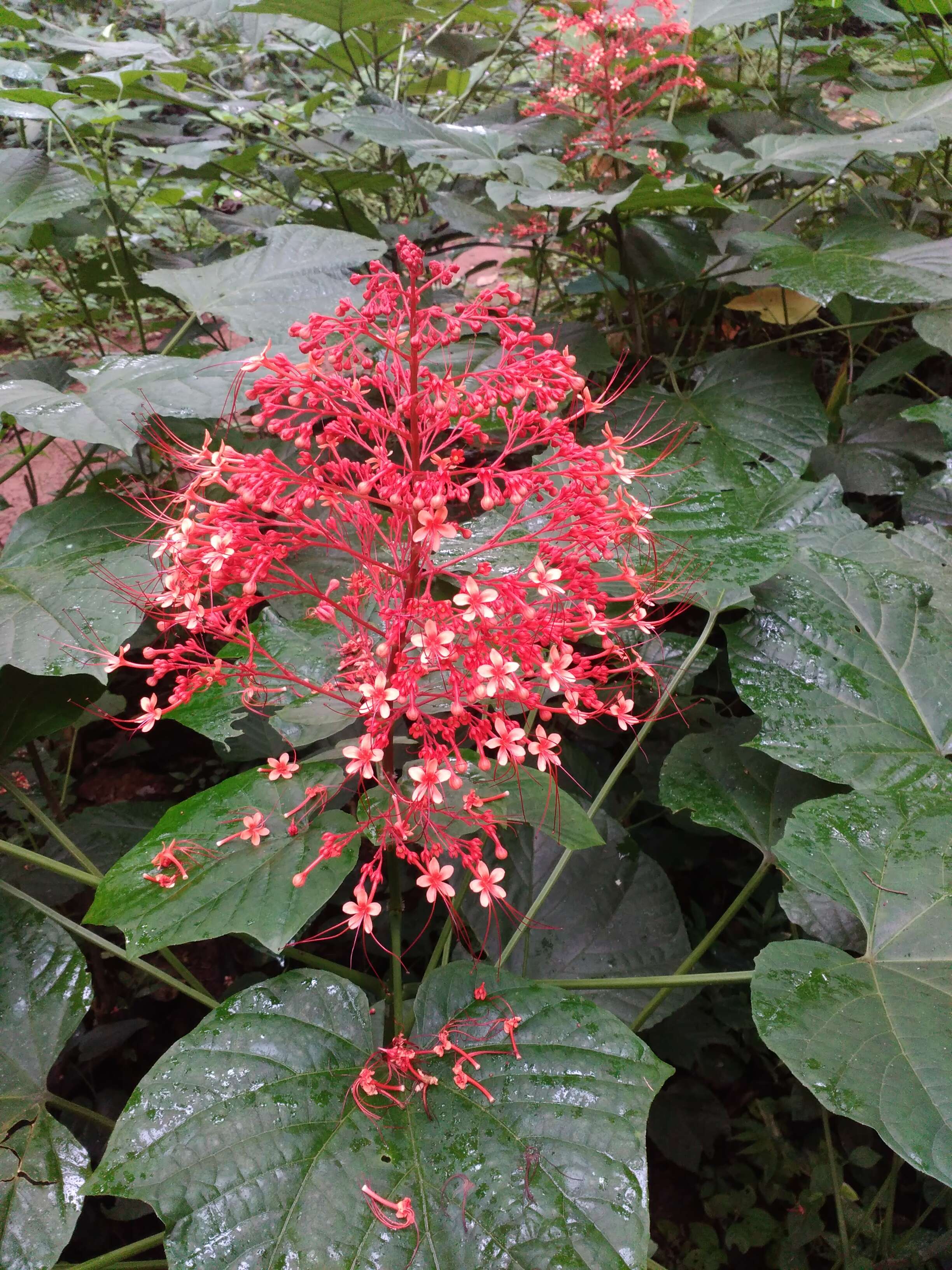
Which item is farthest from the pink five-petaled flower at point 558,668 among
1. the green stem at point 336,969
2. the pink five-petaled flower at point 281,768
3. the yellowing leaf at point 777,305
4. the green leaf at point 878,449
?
the yellowing leaf at point 777,305

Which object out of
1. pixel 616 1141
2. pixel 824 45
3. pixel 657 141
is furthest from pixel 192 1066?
pixel 824 45

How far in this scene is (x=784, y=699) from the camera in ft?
4.31

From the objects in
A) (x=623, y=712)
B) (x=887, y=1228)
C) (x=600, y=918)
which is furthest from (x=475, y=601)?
(x=887, y=1228)

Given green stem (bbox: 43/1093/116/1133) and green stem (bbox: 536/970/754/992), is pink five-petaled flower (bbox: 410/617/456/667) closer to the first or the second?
green stem (bbox: 536/970/754/992)

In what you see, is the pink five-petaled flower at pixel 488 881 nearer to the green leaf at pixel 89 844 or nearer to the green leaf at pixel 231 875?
the green leaf at pixel 231 875

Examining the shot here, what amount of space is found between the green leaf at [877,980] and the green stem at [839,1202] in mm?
442

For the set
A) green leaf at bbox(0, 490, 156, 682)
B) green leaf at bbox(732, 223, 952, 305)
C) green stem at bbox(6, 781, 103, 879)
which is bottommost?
green stem at bbox(6, 781, 103, 879)

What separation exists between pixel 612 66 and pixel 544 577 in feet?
7.11

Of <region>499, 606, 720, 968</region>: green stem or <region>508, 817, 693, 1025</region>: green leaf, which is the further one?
<region>508, 817, 693, 1025</region>: green leaf

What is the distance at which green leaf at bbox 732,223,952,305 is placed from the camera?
64.8 inches

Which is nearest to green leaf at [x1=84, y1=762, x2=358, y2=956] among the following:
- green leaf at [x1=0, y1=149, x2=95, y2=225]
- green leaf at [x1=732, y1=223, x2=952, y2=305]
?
green leaf at [x1=732, y1=223, x2=952, y2=305]

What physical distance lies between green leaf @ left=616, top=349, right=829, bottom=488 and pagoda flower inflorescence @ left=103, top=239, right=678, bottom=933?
94cm

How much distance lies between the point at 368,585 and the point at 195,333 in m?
1.82

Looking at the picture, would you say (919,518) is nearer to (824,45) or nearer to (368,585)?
(368,585)
